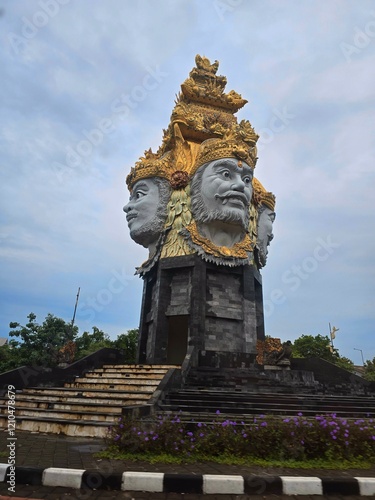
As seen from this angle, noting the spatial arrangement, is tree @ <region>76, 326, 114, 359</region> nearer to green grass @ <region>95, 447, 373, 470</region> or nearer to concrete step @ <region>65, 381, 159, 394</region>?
concrete step @ <region>65, 381, 159, 394</region>

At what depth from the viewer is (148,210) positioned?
69.9ft

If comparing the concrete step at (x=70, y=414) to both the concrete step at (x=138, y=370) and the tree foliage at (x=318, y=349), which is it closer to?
the concrete step at (x=138, y=370)

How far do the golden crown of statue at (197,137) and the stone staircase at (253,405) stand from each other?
13596mm

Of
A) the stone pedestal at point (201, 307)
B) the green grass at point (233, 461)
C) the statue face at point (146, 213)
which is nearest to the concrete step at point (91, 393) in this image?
the green grass at point (233, 461)

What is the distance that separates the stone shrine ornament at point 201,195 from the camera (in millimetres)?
19625

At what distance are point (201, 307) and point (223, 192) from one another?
649 centimetres

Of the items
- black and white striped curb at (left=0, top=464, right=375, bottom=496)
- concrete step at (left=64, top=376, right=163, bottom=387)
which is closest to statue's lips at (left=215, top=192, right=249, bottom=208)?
concrete step at (left=64, top=376, right=163, bottom=387)

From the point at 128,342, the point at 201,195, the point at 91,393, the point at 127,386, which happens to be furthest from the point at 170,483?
the point at 128,342

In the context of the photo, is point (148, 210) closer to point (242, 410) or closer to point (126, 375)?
point (126, 375)

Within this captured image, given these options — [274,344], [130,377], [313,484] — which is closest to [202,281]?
[274,344]

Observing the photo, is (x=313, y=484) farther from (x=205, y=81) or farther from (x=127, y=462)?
(x=205, y=81)

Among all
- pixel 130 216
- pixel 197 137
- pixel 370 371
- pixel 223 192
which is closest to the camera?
pixel 223 192

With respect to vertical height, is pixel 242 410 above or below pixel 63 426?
above

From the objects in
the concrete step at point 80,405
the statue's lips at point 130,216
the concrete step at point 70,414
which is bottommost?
the concrete step at point 70,414
